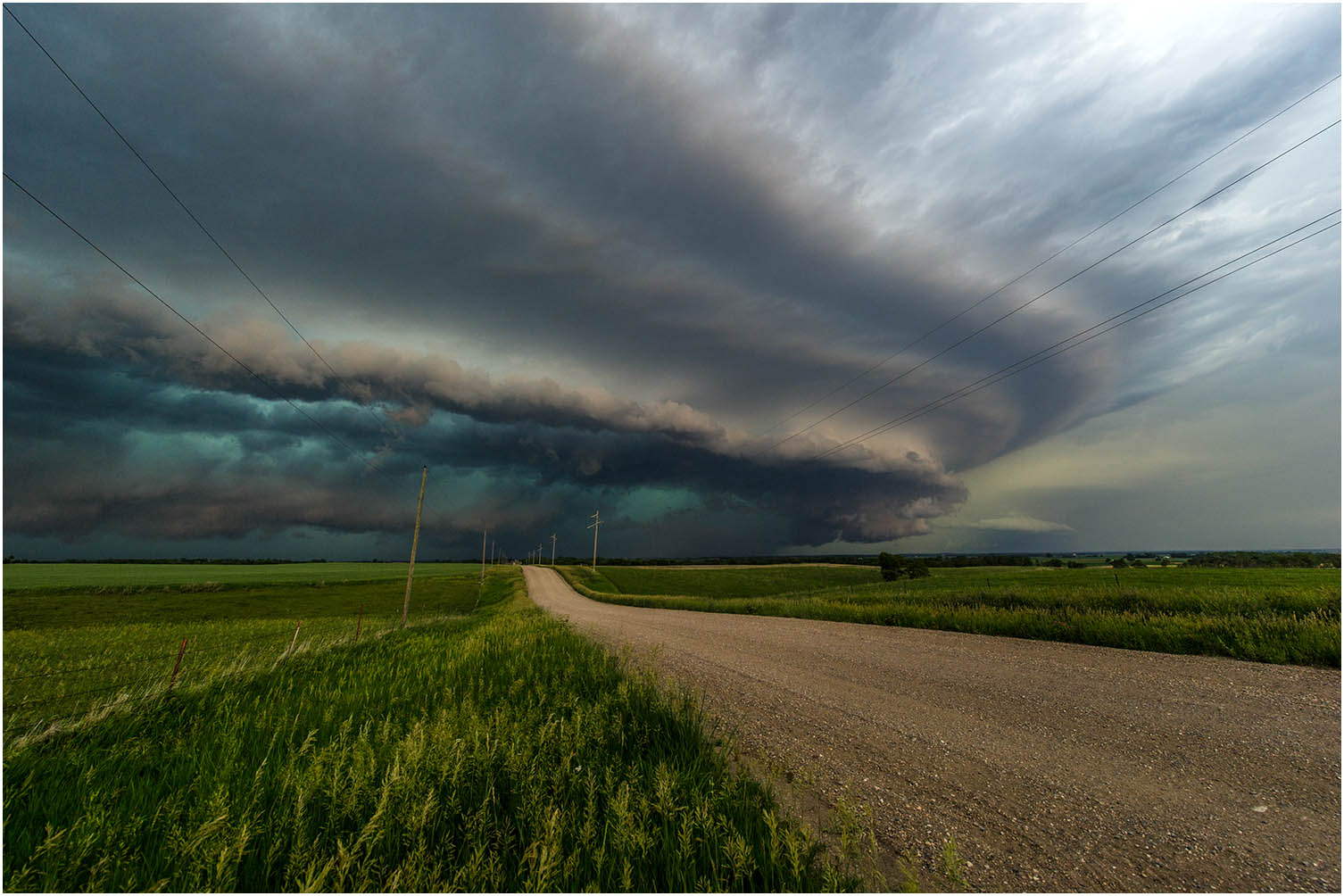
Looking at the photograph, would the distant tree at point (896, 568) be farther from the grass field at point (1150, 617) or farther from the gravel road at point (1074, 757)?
the gravel road at point (1074, 757)

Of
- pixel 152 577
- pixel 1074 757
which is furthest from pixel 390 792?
pixel 152 577

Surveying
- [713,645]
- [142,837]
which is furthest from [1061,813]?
[713,645]

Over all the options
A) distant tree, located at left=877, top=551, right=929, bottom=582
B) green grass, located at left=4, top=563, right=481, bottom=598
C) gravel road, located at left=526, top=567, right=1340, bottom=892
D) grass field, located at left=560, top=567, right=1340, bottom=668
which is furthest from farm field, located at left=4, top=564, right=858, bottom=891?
green grass, located at left=4, top=563, right=481, bottom=598

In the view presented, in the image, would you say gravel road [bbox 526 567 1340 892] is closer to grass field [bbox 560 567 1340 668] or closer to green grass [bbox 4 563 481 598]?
grass field [bbox 560 567 1340 668]

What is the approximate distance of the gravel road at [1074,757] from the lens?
408 cm

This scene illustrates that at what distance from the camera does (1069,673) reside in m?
9.73

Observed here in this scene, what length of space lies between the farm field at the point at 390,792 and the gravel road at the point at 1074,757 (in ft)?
5.28

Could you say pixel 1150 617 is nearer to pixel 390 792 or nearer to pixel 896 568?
pixel 390 792

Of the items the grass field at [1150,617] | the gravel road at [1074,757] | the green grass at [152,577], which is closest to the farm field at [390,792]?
the gravel road at [1074,757]

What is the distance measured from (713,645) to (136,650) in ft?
70.6

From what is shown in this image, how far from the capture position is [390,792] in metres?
3.67

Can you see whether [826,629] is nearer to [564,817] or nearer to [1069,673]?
[1069,673]

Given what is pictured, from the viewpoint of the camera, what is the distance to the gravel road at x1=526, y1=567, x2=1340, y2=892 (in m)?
4.08

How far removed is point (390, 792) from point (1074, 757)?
7.59 m
